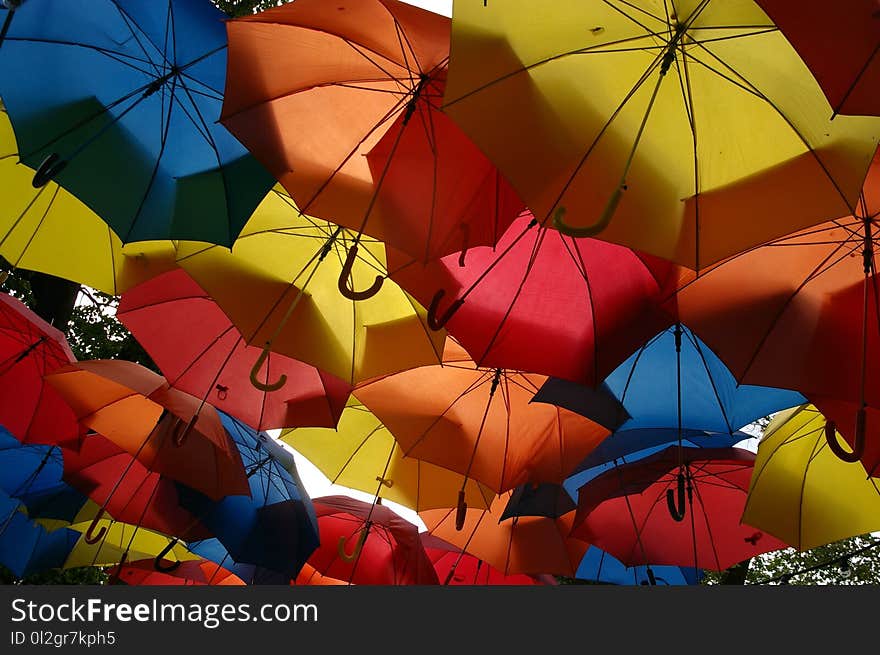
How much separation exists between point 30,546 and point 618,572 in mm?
5932

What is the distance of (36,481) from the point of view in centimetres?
751

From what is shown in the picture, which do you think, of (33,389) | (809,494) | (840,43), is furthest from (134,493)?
(840,43)

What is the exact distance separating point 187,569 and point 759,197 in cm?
787

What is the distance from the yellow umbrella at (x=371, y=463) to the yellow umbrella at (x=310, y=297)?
1.80 m

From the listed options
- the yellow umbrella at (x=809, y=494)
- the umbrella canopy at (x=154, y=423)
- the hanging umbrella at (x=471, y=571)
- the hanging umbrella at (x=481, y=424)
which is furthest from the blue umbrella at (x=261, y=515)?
the yellow umbrella at (x=809, y=494)

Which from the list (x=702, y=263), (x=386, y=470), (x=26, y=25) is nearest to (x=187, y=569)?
(x=386, y=470)

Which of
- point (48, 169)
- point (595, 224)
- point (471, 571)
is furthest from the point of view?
point (471, 571)

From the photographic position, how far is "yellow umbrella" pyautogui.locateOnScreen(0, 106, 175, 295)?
5398 mm

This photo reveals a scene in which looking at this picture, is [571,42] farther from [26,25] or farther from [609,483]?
[609,483]

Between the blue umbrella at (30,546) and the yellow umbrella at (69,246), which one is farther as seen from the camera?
the blue umbrella at (30,546)

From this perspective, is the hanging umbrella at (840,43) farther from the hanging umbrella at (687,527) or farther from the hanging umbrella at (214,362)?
the hanging umbrella at (687,527)

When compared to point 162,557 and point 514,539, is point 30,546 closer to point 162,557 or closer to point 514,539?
point 162,557

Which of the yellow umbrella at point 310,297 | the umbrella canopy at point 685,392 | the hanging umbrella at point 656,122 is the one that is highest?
the yellow umbrella at point 310,297

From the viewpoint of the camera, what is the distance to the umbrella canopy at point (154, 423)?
6008mm
